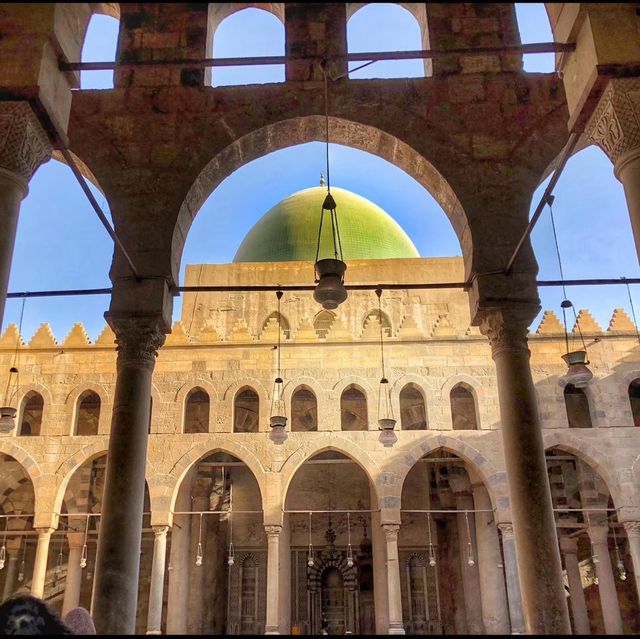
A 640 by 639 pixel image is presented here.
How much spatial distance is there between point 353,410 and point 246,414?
3.11m

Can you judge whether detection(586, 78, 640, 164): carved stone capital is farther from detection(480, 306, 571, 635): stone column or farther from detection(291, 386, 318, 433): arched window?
detection(291, 386, 318, 433): arched window

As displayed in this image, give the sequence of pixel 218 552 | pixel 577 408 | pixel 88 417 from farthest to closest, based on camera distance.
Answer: pixel 218 552, pixel 88 417, pixel 577 408

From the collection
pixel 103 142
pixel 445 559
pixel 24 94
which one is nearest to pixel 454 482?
pixel 445 559

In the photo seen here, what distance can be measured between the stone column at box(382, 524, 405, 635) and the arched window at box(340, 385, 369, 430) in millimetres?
3507

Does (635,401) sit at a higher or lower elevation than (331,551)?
higher

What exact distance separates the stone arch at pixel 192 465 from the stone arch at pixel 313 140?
994 cm

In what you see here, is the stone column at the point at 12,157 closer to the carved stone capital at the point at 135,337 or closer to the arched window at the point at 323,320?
the carved stone capital at the point at 135,337

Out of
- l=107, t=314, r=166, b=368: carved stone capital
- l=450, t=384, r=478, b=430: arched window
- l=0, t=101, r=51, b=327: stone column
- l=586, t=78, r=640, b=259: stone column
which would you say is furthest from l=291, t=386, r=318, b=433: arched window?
l=586, t=78, r=640, b=259: stone column

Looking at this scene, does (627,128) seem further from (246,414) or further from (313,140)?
(246,414)

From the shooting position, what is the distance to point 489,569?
17188 mm

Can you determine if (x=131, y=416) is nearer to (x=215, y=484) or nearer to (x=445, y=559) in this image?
(x=215, y=484)

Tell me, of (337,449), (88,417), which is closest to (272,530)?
(337,449)

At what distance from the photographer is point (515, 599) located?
51.7 feet

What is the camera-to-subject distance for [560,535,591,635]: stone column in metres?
17.4
